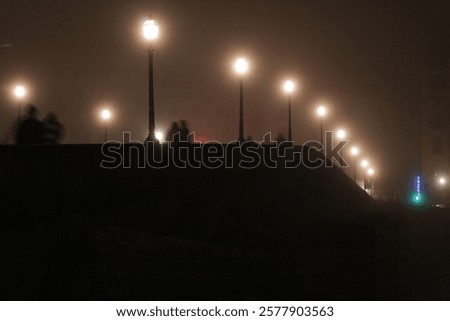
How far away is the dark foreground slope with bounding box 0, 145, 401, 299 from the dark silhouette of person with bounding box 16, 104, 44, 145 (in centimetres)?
215

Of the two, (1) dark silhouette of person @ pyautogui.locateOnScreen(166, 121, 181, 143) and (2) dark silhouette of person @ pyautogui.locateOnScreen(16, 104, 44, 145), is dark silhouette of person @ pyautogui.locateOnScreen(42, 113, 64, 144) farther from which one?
(1) dark silhouette of person @ pyautogui.locateOnScreen(166, 121, 181, 143)

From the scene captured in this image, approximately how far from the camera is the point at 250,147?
2284 cm

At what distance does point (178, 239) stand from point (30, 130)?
250 inches

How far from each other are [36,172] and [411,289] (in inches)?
474

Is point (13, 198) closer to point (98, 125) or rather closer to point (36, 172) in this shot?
point (36, 172)

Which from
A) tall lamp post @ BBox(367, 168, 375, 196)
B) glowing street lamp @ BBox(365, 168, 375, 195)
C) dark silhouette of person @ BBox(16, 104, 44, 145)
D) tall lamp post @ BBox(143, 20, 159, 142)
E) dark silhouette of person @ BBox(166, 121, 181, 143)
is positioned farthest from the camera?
tall lamp post @ BBox(367, 168, 375, 196)

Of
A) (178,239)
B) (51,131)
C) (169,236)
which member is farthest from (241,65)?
(178,239)

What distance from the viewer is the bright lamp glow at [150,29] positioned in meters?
18.8

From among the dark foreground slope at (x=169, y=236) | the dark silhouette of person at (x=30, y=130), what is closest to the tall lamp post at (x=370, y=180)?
the dark foreground slope at (x=169, y=236)

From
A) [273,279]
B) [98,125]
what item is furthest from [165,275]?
[98,125]

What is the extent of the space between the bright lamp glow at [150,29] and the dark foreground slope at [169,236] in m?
3.40

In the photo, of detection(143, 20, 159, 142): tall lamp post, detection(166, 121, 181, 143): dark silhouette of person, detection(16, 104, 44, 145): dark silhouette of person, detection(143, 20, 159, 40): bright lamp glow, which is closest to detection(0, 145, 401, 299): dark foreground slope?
detection(143, 20, 159, 142): tall lamp post

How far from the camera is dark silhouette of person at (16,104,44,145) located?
1852 centimetres

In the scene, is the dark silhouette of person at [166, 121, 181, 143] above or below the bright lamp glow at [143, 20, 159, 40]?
below
